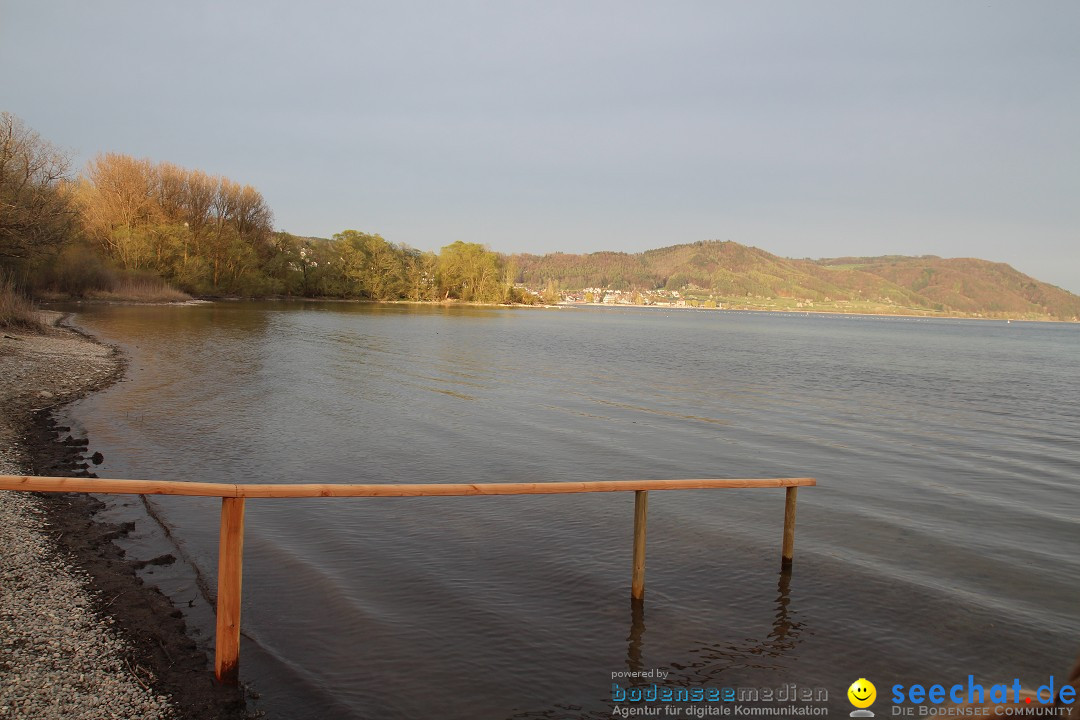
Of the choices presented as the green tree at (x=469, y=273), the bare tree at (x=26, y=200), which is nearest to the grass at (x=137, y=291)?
the bare tree at (x=26, y=200)

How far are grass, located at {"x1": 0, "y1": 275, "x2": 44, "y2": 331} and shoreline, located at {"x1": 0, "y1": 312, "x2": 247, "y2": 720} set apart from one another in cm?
1526

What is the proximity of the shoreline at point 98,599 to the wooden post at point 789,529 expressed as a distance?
6.68 m

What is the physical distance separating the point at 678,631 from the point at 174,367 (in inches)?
1017

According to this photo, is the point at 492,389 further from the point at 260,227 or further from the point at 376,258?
the point at 376,258

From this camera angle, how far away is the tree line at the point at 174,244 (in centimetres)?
3178

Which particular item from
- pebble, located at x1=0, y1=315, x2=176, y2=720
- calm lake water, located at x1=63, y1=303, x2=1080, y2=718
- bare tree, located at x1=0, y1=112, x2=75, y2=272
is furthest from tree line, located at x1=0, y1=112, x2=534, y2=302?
pebble, located at x1=0, y1=315, x2=176, y2=720

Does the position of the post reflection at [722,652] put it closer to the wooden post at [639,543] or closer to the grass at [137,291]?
the wooden post at [639,543]

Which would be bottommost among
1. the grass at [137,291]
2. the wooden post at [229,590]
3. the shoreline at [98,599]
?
the shoreline at [98,599]

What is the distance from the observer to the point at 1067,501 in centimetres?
1367

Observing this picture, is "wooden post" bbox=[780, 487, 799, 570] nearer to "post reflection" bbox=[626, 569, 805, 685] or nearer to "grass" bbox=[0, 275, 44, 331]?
"post reflection" bbox=[626, 569, 805, 685]

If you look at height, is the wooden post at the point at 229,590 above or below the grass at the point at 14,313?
below

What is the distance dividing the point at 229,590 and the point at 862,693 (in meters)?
5.93

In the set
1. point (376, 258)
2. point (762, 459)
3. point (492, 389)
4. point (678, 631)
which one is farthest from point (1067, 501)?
point (376, 258)

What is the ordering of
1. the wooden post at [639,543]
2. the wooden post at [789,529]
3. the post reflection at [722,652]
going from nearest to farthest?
the post reflection at [722,652] → the wooden post at [639,543] → the wooden post at [789,529]
